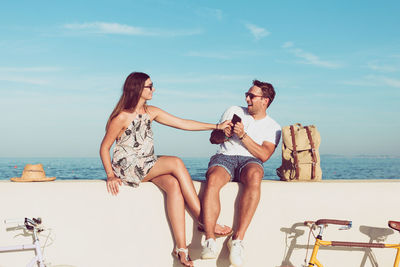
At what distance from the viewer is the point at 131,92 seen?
153 inches

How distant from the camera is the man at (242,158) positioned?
3732 millimetres

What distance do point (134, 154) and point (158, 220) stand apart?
0.68 metres

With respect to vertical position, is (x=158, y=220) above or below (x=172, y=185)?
below

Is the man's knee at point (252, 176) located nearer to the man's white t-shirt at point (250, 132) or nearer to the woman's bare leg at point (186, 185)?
the man's white t-shirt at point (250, 132)

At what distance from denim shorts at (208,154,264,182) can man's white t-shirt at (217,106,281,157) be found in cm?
8

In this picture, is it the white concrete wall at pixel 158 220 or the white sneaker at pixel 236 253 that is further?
the white concrete wall at pixel 158 220

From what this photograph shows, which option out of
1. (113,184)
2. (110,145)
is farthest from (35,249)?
(110,145)

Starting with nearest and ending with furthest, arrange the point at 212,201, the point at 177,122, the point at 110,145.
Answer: the point at 212,201, the point at 110,145, the point at 177,122

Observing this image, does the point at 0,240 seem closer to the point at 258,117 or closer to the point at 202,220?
the point at 202,220

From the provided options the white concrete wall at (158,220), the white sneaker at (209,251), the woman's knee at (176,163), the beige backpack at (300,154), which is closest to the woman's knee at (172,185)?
the woman's knee at (176,163)

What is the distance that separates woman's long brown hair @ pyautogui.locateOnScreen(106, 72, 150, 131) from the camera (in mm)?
3869

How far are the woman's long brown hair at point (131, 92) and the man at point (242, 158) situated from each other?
90 cm

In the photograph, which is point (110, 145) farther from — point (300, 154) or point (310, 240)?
point (310, 240)

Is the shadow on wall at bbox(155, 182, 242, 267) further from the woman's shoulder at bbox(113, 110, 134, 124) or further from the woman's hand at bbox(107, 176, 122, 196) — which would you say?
the woman's shoulder at bbox(113, 110, 134, 124)
